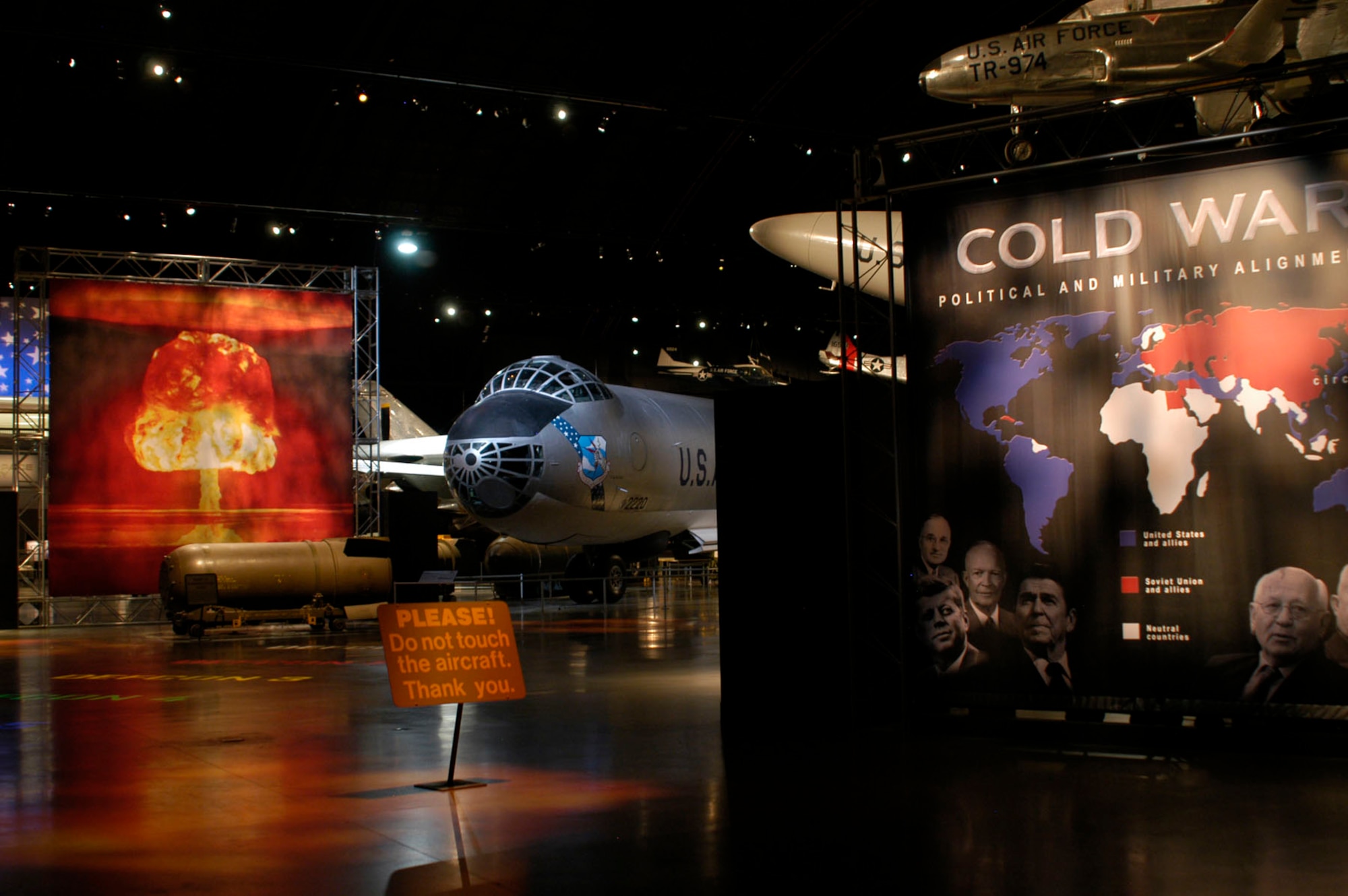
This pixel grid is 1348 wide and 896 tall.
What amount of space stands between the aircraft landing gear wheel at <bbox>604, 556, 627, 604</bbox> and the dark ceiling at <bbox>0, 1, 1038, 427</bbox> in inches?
338

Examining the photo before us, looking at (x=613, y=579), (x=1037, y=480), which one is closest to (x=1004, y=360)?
(x=1037, y=480)

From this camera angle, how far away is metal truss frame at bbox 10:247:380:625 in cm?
2391

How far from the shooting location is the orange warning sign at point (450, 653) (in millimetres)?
7371

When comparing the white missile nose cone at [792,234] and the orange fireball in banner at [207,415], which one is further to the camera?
the orange fireball in banner at [207,415]

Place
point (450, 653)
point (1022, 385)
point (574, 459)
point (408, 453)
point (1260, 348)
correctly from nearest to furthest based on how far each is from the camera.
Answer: point (450, 653) < point (1260, 348) < point (1022, 385) < point (574, 459) < point (408, 453)

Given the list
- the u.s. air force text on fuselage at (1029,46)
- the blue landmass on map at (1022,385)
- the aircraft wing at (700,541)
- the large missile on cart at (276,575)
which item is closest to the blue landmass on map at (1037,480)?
the blue landmass on map at (1022,385)

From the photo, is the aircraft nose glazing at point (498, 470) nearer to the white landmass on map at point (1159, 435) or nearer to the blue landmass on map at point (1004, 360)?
the blue landmass on map at point (1004, 360)

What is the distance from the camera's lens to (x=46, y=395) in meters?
26.9

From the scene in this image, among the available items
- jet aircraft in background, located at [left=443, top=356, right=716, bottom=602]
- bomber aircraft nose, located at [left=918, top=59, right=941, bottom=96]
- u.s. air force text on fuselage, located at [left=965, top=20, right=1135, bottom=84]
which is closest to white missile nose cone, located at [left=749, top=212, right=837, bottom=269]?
bomber aircraft nose, located at [left=918, top=59, right=941, bottom=96]

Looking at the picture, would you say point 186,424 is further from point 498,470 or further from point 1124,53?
point 1124,53

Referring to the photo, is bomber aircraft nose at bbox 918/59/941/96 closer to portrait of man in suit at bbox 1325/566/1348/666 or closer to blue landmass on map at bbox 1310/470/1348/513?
blue landmass on map at bbox 1310/470/1348/513

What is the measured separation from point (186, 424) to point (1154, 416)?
824 inches

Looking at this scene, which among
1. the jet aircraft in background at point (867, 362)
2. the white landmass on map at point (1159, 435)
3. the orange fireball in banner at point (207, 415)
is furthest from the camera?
the orange fireball in banner at point (207, 415)

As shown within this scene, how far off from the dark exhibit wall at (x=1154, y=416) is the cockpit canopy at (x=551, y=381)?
13.3 m
